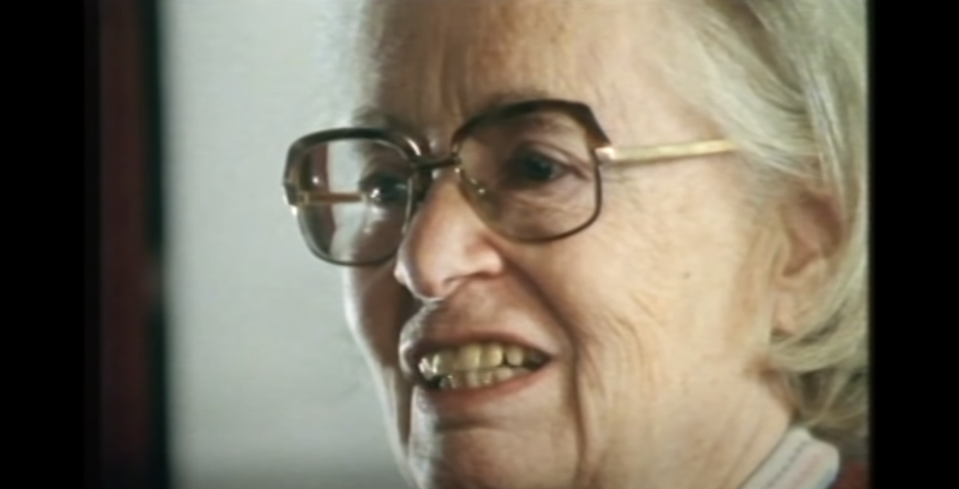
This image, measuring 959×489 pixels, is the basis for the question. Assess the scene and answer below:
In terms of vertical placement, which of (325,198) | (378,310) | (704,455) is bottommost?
(704,455)

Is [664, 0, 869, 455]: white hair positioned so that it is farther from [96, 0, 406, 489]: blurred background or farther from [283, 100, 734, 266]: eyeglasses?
[96, 0, 406, 489]: blurred background

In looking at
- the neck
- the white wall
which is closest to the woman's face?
the neck

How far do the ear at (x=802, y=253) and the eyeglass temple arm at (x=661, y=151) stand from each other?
8cm

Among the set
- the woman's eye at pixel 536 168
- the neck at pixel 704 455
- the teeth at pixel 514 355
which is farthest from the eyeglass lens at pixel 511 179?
the neck at pixel 704 455

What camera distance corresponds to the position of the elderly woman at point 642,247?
1289 millimetres

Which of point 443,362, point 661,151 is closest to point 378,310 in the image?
point 443,362

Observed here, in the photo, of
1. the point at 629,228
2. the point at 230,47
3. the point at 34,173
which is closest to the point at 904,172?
the point at 629,228

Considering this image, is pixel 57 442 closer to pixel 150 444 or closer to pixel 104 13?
pixel 150 444

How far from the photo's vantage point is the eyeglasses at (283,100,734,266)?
1286 millimetres

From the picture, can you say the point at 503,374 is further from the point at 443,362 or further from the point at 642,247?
the point at 642,247

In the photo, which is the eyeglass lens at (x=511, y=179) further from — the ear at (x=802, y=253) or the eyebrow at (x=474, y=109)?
the ear at (x=802, y=253)

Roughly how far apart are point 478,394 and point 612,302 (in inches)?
5.9

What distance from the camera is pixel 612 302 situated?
1292 millimetres

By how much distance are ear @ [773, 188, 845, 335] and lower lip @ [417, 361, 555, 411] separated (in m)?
0.22
